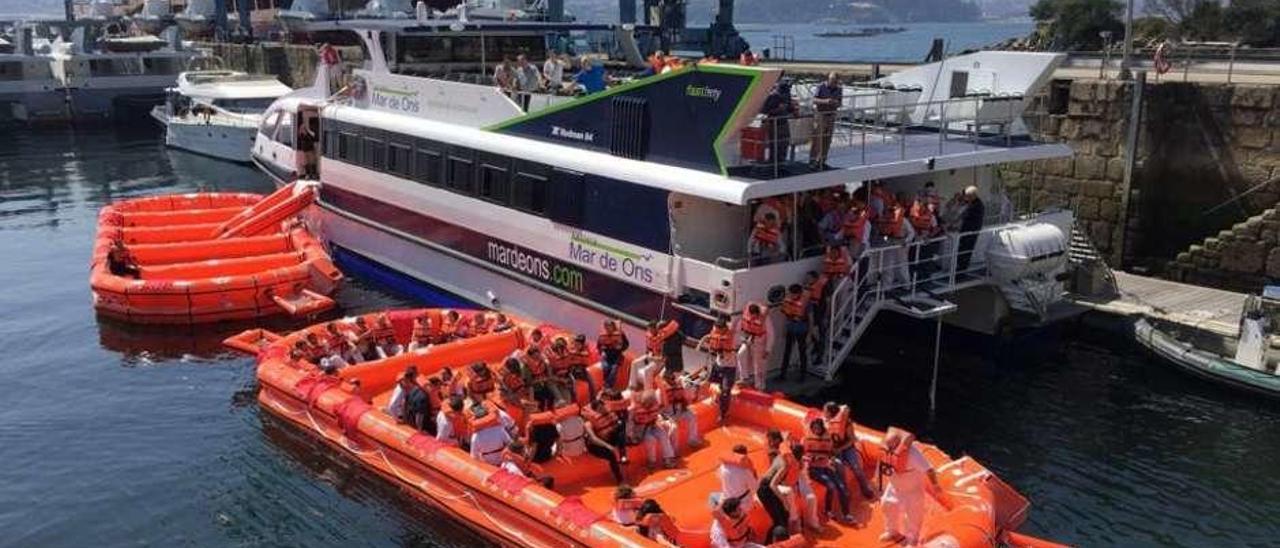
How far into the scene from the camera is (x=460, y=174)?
19312mm

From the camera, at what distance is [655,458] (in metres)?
13.2

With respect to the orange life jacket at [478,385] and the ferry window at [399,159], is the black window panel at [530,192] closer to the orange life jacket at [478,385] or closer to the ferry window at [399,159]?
the ferry window at [399,159]

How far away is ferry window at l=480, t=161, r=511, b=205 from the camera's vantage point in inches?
720

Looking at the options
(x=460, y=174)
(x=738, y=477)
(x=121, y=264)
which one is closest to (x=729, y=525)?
(x=738, y=477)

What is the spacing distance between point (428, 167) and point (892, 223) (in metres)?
8.89

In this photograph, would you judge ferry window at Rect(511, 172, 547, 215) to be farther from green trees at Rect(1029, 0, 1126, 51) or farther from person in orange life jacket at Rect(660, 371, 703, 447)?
green trees at Rect(1029, 0, 1126, 51)

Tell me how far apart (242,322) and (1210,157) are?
19.4 m

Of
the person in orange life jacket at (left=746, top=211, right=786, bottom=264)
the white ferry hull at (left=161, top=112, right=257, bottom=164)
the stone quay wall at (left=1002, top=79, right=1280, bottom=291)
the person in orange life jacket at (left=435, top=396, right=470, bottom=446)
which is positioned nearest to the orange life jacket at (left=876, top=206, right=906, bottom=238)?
the person in orange life jacket at (left=746, top=211, right=786, bottom=264)

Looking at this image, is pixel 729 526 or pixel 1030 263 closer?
pixel 729 526

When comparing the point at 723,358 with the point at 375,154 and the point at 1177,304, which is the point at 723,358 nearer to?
the point at 1177,304

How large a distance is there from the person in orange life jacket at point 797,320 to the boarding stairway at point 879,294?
0.24m

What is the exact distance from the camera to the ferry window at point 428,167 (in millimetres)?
19922

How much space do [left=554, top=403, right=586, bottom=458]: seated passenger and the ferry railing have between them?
14.6 ft

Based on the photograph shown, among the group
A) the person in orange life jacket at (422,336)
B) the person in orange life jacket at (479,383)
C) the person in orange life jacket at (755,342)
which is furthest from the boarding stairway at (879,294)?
the person in orange life jacket at (422,336)
